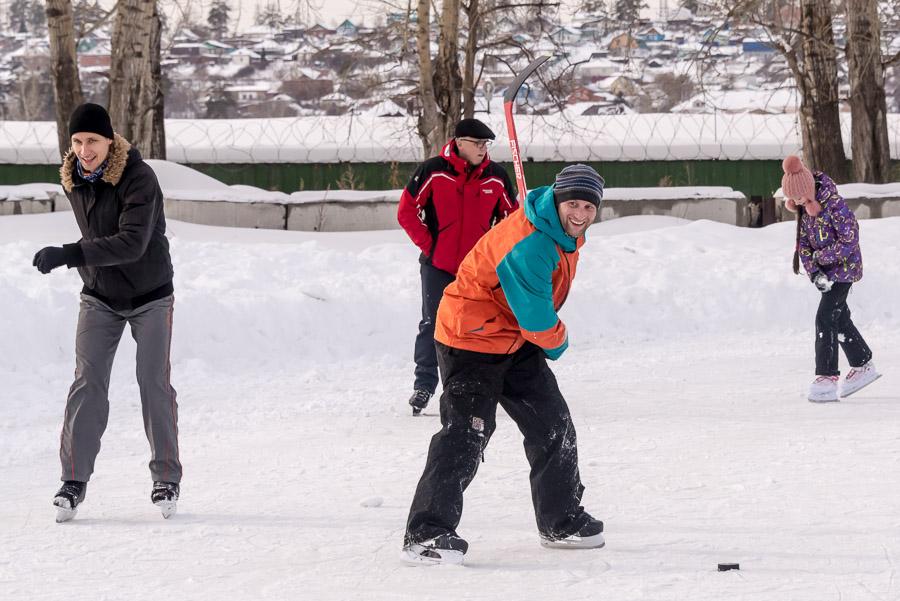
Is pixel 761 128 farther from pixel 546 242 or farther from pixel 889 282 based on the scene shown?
pixel 546 242

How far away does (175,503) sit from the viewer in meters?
4.33

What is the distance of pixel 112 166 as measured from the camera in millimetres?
4223

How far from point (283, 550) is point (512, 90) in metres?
4.40

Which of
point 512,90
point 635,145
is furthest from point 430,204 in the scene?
point 635,145

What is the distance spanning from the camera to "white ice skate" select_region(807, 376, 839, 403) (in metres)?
6.40

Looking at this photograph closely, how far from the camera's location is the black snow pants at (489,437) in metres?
3.71

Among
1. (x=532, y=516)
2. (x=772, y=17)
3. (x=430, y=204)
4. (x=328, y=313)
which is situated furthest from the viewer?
(x=772, y=17)

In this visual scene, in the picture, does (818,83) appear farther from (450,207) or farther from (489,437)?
(489,437)

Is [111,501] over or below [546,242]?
below

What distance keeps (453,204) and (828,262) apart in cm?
209

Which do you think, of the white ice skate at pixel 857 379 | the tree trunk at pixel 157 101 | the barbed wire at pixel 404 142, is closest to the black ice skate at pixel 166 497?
the white ice skate at pixel 857 379

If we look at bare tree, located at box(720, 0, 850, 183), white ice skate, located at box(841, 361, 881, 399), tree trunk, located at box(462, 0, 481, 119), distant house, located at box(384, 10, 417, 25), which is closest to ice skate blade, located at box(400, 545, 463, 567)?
white ice skate, located at box(841, 361, 881, 399)

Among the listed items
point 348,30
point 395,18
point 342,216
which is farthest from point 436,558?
point 348,30

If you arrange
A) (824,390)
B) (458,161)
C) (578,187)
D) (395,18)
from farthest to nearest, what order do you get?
1. (395,18)
2. (824,390)
3. (458,161)
4. (578,187)
